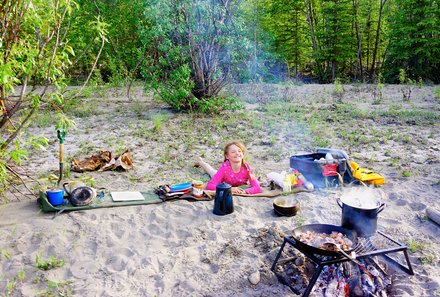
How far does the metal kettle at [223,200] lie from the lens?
3.91 m

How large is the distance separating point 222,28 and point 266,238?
5.96 metres

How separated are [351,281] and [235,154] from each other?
2.23 metres

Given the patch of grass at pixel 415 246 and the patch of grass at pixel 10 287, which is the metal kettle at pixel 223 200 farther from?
the patch of grass at pixel 10 287

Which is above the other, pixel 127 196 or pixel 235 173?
pixel 235 173

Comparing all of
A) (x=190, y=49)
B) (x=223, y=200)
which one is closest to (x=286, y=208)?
(x=223, y=200)

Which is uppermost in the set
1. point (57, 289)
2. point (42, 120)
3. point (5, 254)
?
point (42, 120)

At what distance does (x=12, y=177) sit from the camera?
458cm

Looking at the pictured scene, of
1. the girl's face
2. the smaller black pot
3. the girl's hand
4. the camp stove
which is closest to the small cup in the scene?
the girl's hand

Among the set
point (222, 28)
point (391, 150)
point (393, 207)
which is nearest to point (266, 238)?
point (393, 207)

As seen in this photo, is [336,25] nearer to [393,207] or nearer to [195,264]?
[393,207]

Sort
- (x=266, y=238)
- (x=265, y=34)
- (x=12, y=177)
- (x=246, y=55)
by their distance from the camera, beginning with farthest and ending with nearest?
1. (x=265, y=34)
2. (x=246, y=55)
3. (x=12, y=177)
4. (x=266, y=238)

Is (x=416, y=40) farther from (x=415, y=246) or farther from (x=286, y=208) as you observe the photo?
(x=415, y=246)

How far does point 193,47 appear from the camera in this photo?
8.41 m

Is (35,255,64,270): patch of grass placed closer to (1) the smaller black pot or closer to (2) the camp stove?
(2) the camp stove
